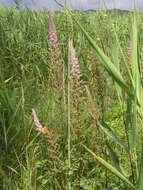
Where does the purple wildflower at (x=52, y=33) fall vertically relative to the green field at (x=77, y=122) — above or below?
above

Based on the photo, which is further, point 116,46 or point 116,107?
point 116,107

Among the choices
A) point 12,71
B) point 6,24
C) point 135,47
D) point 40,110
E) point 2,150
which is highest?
point 6,24

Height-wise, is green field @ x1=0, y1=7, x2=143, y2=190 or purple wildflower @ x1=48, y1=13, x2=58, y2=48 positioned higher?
purple wildflower @ x1=48, y1=13, x2=58, y2=48

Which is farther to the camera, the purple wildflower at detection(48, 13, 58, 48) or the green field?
the purple wildflower at detection(48, 13, 58, 48)

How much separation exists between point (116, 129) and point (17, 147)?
679mm

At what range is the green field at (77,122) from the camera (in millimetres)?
566

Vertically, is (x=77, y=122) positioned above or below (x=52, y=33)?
below

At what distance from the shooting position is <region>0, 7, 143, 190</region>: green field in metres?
0.57

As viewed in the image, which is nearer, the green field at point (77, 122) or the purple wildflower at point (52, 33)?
the green field at point (77, 122)

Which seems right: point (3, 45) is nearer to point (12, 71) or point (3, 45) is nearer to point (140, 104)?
point (12, 71)

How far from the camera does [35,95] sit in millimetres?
2078

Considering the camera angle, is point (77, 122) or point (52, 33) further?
point (52, 33)

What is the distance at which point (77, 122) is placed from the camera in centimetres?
95

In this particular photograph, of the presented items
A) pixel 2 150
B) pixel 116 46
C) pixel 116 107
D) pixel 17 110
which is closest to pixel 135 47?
pixel 116 46
